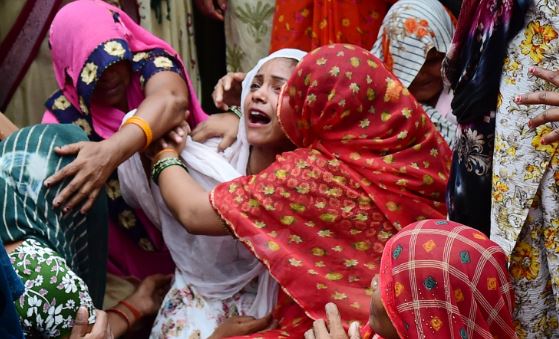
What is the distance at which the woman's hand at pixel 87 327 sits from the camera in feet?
7.84

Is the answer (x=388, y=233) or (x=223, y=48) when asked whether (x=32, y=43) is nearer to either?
(x=223, y=48)

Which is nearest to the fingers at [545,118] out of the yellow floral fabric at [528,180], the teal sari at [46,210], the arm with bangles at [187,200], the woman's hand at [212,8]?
the yellow floral fabric at [528,180]

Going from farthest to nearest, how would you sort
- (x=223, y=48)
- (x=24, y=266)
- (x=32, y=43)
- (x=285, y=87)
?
(x=223, y=48) < (x=32, y=43) < (x=285, y=87) < (x=24, y=266)

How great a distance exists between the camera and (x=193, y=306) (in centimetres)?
308

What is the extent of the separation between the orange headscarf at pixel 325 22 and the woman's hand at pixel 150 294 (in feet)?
4.09

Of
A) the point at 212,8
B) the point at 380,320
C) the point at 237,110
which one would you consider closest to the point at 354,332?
the point at 380,320

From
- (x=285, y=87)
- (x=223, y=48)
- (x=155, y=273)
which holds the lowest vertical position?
(x=155, y=273)

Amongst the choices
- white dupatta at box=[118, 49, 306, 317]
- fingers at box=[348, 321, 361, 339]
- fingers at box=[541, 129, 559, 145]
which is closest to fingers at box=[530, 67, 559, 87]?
fingers at box=[541, 129, 559, 145]

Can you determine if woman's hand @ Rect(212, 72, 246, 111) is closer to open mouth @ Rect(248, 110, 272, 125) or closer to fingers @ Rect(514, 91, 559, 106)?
open mouth @ Rect(248, 110, 272, 125)

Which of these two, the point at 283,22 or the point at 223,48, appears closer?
the point at 283,22

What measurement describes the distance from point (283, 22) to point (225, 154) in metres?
1.07

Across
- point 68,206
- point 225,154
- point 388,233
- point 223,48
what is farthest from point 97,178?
point 223,48

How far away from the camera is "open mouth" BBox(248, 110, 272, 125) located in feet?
10.4

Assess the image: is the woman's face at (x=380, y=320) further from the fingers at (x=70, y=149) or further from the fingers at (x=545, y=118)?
the fingers at (x=70, y=149)
